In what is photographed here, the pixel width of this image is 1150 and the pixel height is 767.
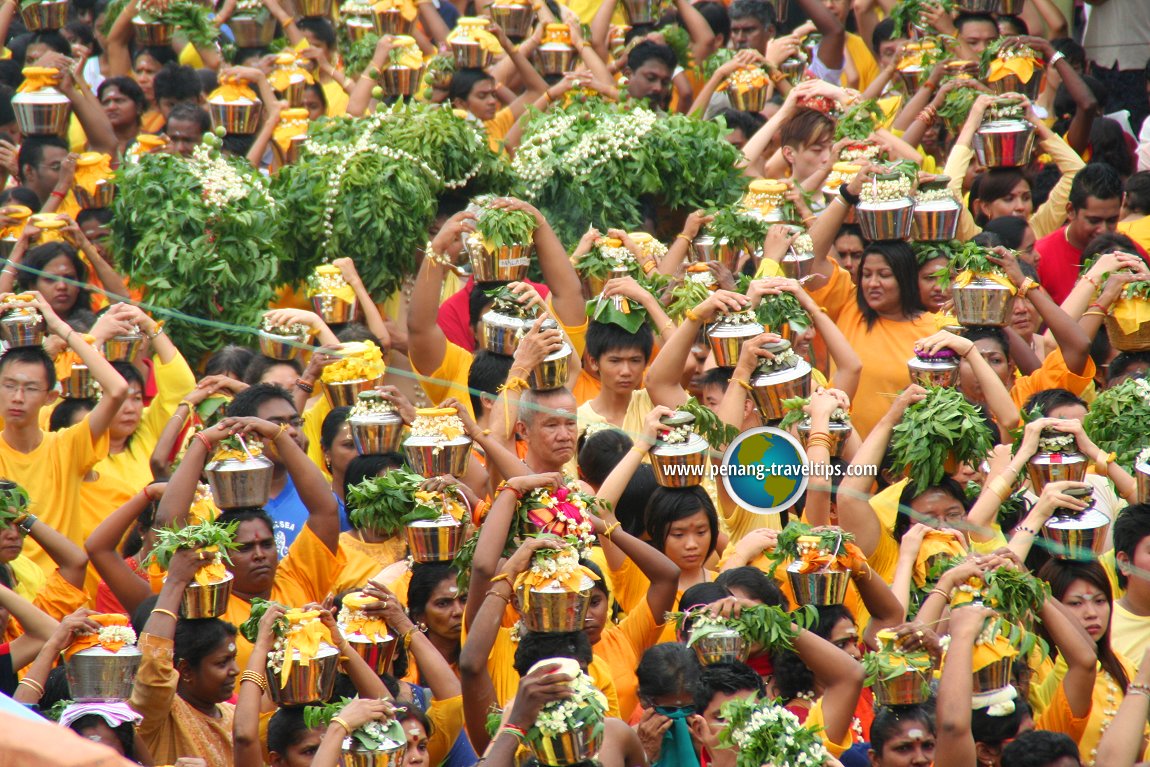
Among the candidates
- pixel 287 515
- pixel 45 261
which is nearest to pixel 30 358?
pixel 287 515

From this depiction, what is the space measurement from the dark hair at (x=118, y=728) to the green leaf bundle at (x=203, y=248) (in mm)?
4066

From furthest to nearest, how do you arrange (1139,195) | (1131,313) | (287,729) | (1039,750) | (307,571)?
1. (1139,195)
2. (1131,313)
3. (307,571)
4. (287,729)
5. (1039,750)

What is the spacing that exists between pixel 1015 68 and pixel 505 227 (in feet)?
11.6

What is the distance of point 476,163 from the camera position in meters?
10.2

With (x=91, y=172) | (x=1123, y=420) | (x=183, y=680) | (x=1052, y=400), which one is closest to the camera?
(x=183, y=680)

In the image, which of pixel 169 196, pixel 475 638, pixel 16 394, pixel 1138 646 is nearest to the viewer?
pixel 475 638

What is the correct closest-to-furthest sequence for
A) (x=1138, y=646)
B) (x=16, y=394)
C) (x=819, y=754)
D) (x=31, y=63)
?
(x=819, y=754) → (x=1138, y=646) → (x=16, y=394) → (x=31, y=63)

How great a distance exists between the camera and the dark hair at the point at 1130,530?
21.9ft

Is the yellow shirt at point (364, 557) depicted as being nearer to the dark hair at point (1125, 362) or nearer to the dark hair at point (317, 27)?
the dark hair at point (1125, 362)

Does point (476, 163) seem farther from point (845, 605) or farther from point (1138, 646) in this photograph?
point (1138, 646)

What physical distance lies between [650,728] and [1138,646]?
6.16 ft

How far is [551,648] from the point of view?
19.4 ft

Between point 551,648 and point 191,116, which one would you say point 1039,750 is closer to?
point 551,648

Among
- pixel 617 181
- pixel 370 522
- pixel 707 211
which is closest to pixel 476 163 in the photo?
pixel 617 181
